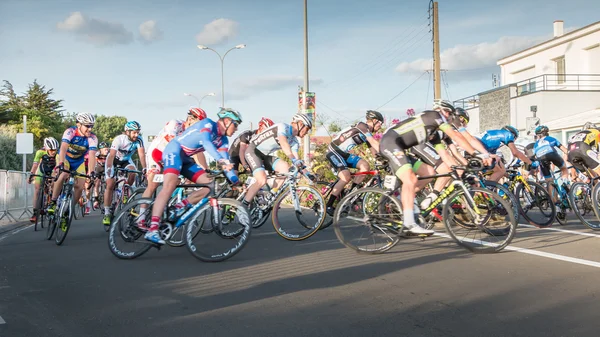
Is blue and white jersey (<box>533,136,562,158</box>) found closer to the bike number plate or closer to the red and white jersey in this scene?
the bike number plate

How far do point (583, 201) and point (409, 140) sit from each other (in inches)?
163

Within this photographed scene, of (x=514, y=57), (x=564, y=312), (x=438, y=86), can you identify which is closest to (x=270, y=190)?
(x=564, y=312)

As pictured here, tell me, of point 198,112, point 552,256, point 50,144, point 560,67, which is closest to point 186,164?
point 198,112

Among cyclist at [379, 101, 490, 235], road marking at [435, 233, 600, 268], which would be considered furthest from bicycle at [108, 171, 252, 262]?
road marking at [435, 233, 600, 268]

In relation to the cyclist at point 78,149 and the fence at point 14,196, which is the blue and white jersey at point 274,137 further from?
the fence at point 14,196

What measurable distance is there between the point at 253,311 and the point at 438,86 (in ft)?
79.0

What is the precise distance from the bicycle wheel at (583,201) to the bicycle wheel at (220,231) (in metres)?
5.52

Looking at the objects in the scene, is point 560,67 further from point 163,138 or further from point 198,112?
point 198,112

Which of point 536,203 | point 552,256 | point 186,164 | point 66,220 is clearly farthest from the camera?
point 536,203

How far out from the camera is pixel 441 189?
7.87m

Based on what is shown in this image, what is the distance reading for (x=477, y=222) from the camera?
754cm

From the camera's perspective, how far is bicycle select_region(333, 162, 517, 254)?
745cm

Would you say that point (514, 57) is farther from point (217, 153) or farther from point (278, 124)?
point (217, 153)

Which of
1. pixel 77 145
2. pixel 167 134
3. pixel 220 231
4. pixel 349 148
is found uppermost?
pixel 167 134
